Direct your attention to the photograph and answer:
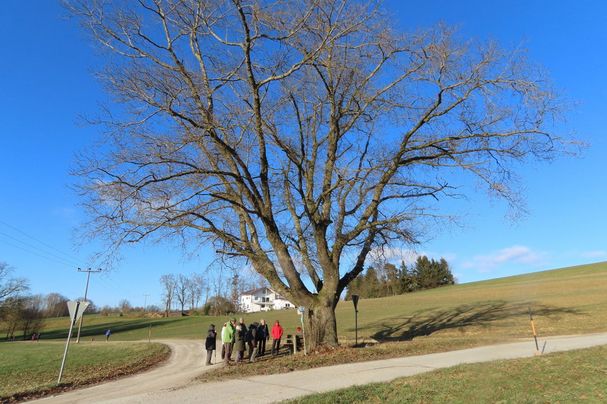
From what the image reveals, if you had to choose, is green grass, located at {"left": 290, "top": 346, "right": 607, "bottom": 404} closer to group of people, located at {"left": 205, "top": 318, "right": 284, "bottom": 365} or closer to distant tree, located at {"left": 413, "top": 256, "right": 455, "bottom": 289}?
group of people, located at {"left": 205, "top": 318, "right": 284, "bottom": 365}

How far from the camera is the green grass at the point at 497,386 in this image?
721 cm

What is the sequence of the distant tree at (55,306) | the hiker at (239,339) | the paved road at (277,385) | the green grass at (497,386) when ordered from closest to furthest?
the green grass at (497,386), the paved road at (277,385), the hiker at (239,339), the distant tree at (55,306)

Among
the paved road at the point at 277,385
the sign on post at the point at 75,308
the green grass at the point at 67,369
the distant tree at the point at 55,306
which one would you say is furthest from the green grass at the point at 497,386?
the distant tree at the point at 55,306

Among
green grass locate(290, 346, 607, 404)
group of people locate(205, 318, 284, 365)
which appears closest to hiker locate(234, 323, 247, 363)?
group of people locate(205, 318, 284, 365)

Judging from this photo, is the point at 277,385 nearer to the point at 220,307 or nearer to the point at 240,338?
the point at 240,338

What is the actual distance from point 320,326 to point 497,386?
9.16 meters

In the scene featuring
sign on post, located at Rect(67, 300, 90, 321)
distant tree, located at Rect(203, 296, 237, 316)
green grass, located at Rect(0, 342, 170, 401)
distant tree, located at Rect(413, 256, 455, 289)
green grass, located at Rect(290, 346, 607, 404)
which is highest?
distant tree, located at Rect(413, 256, 455, 289)

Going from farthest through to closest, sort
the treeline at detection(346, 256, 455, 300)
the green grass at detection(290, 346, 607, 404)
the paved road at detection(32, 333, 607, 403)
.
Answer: the treeline at detection(346, 256, 455, 300) → the paved road at detection(32, 333, 607, 403) → the green grass at detection(290, 346, 607, 404)

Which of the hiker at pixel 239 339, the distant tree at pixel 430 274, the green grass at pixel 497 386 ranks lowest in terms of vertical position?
the green grass at pixel 497 386

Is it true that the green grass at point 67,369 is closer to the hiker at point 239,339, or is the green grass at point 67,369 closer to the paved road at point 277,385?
the paved road at point 277,385

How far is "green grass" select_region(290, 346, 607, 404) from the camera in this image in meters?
7.21

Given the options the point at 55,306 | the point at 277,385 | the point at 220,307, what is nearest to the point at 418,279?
the point at 220,307

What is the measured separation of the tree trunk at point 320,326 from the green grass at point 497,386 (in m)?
6.93

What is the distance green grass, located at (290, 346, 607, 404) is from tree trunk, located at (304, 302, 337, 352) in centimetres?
693
